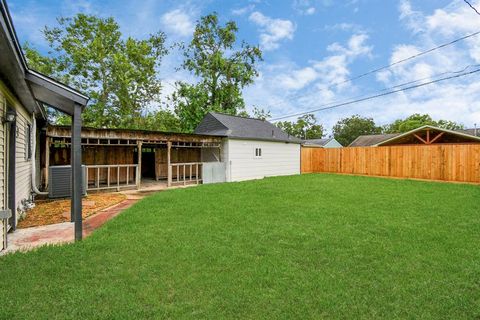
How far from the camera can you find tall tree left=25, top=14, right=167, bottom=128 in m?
19.8

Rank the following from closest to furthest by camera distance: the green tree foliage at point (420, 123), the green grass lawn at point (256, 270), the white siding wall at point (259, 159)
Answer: the green grass lawn at point (256, 270)
the white siding wall at point (259, 159)
the green tree foliage at point (420, 123)

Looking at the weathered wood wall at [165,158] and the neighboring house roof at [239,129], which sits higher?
the neighboring house roof at [239,129]

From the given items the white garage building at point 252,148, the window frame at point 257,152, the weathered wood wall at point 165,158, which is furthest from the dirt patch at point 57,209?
the window frame at point 257,152

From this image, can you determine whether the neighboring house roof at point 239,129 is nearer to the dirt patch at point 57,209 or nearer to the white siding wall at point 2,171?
the dirt patch at point 57,209

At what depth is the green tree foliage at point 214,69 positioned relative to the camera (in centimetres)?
2341

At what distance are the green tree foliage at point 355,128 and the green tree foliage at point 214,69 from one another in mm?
32646

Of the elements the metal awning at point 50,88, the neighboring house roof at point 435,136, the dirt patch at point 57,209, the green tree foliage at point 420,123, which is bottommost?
the dirt patch at point 57,209

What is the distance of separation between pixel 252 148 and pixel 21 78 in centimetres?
Result: 1127

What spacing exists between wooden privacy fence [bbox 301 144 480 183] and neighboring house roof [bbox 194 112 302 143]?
2.56 metres

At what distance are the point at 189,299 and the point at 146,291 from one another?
46 cm

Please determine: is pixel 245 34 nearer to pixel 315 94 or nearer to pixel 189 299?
pixel 315 94

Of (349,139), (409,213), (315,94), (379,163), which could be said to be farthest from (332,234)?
(349,139)

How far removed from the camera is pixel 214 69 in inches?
951

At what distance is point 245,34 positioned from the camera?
24234 millimetres
